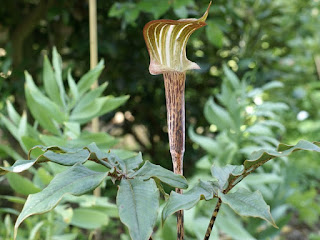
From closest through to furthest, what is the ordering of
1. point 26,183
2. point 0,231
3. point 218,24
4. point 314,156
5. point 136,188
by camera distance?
point 136,188, point 26,183, point 218,24, point 0,231, point 314,156

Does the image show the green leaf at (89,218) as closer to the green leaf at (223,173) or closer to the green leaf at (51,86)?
the green leaf at (51,86)

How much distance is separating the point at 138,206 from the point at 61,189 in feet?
0.21

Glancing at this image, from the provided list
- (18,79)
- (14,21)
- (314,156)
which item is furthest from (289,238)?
(14,21)

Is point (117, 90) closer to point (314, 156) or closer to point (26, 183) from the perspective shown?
point (26, 183)

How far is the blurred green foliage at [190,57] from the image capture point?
3.56ft

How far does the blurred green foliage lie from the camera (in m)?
1.08

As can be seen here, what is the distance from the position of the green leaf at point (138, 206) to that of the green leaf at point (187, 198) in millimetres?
11

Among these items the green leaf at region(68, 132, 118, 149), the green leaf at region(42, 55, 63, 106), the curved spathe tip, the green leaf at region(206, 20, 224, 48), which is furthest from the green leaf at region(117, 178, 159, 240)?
the green leaf at region(206, 20, 224, 48)

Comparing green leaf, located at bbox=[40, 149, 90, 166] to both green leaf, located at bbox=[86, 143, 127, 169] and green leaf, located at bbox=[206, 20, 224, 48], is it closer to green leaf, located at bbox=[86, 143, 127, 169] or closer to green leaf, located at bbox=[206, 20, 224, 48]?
green leaf, located at bbox=[86, 143, 127, 169]

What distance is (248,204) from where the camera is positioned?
0.32 metres

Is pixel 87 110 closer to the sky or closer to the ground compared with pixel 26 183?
closer to the sky

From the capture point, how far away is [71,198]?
68 centimetres

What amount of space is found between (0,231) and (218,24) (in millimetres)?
907

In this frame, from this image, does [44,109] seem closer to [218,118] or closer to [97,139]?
[97,139]
